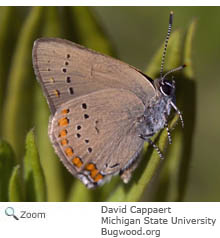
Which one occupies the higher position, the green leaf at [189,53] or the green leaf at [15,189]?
the green leaf at [189,53]

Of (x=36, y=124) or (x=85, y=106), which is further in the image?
(x=36, y=124)

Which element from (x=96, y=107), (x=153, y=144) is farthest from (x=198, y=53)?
(x=153, y=144)

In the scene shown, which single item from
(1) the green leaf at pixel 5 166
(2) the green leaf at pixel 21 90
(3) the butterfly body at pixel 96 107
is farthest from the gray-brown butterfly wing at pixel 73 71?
(1) the green leaf at pixel 5 166

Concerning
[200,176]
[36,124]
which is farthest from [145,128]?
[200,176]

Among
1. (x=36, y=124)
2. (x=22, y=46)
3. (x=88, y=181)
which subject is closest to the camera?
(x=88, y=181)
